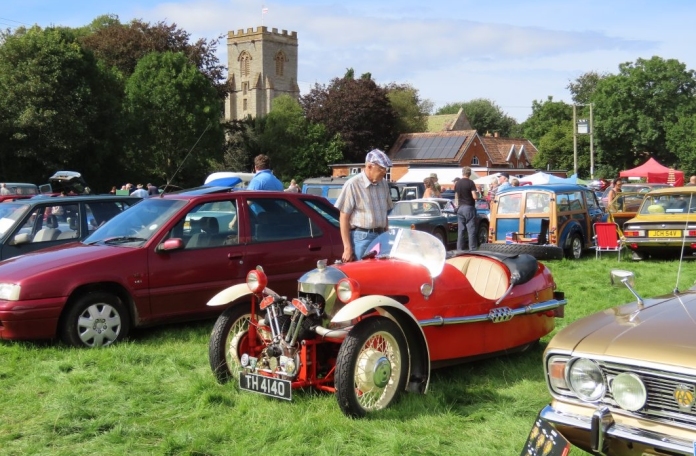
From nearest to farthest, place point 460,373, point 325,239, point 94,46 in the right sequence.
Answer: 1. point 460,373
2. point 325,239
3. point 94,46

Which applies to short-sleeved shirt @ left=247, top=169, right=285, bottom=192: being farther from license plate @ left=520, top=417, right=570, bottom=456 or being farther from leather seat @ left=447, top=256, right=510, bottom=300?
license plate @ left=520, top=417, right=570, bottom=456

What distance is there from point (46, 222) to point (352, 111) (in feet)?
198

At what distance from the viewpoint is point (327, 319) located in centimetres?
539

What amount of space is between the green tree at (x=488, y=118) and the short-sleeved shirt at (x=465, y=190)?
101742 mm

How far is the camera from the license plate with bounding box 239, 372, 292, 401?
4961 mm

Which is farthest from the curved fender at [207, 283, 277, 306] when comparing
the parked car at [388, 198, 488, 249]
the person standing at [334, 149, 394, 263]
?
the parked car at [388, 198, 488, 249]

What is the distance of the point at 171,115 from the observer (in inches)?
2082

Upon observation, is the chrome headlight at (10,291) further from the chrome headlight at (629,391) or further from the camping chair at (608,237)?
the camping chair at (608,237)

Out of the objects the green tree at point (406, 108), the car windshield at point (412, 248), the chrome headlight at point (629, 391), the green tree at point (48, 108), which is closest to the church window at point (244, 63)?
the green tree at point (406, 108)

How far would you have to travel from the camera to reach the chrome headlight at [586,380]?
354 cm

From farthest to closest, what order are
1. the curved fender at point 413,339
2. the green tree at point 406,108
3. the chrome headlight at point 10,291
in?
1. the green tree at point 406,108
2. the chrome headlight at point 10,291
3. the curved fender at point 413,339

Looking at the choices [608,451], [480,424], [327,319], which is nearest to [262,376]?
[327,319]

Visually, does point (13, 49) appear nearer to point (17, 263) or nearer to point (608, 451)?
point (17, 263)

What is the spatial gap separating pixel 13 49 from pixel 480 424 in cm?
4175
